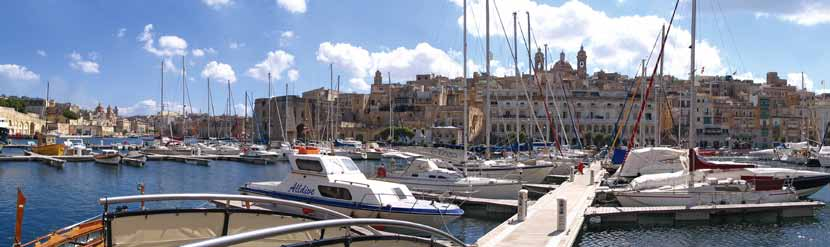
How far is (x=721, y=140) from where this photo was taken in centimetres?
11056

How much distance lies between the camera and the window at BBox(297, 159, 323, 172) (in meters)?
23.1

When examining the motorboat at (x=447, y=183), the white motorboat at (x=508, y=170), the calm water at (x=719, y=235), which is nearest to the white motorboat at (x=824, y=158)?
the white motorboat at (x=508, y=170)

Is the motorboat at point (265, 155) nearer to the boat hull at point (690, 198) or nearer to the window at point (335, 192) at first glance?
the boat hull at point (690, 198)

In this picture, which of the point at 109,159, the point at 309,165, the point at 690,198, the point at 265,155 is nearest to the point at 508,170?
the point at 690,198

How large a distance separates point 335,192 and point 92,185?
25159 millimetres

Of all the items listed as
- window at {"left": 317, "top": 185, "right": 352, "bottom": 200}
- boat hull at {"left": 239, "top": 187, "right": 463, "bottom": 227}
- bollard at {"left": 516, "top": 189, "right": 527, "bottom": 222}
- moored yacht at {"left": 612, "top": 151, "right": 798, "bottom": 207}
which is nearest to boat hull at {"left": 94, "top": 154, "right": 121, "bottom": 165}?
window at {"left": 317, "top": 185, "right": 352, "bottom": 200}

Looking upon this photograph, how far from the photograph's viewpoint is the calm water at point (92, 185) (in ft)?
84.2

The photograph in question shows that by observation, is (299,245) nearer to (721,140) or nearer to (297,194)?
(297,194)

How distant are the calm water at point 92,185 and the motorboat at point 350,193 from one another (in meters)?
2.50

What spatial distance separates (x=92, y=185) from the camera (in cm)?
4109

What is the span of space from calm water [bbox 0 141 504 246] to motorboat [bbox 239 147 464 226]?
8.22 feet

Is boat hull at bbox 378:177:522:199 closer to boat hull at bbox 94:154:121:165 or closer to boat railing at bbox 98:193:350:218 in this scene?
boat railing at bbox 98:193:350:218

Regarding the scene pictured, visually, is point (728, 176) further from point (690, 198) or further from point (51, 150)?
point (51, 150)

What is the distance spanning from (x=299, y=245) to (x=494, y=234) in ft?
37.6
